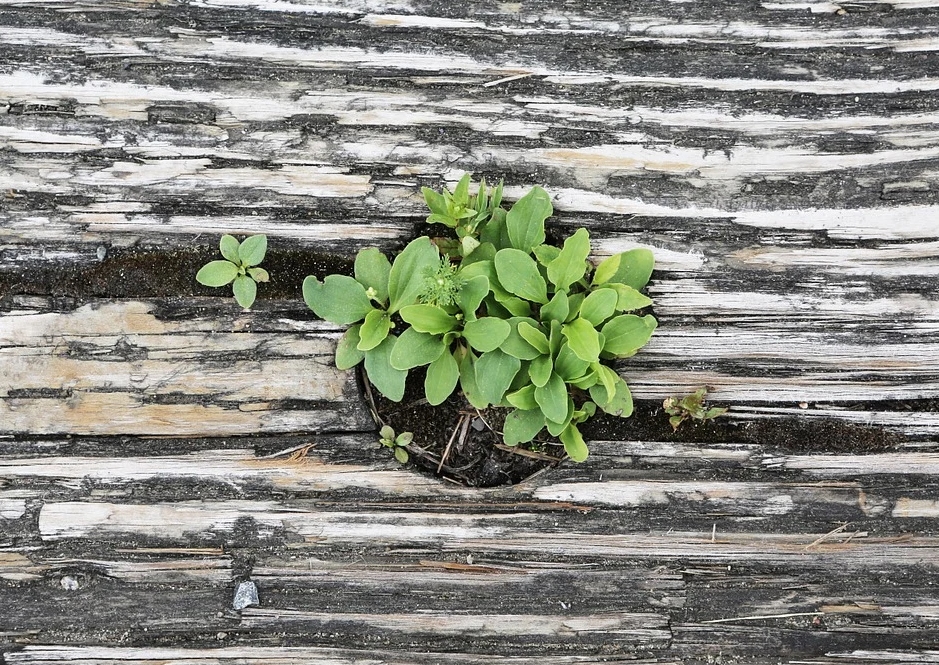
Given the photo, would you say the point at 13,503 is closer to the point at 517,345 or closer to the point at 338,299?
the point at 338,299

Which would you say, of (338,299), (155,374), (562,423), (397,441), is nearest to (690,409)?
(562,423)

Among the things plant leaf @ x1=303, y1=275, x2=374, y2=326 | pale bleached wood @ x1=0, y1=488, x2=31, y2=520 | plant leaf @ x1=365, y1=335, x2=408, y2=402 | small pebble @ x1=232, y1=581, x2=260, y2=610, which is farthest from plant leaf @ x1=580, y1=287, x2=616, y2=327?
pale bleached wood @ x1=0, y1=488, x2=31, y2=520

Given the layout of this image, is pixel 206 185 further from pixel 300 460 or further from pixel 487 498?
pixel 487 498

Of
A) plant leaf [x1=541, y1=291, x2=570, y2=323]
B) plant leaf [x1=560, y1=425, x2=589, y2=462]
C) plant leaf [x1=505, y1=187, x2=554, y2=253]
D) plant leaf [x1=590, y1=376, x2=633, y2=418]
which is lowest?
plant leaf [x1=560, y1=425, x2=589, y2=462]

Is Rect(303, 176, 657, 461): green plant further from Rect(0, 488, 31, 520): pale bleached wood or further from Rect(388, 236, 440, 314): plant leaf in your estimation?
Rect(0, 488, 31, 520): pale bleached wood

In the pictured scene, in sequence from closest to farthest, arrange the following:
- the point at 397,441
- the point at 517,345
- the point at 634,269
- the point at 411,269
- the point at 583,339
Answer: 1. the point at 583,339
2. the point at 517,345
3. the point at 411,269
4. the point at 634,269
5. the point at 397,441

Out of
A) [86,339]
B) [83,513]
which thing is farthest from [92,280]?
[83,513]
